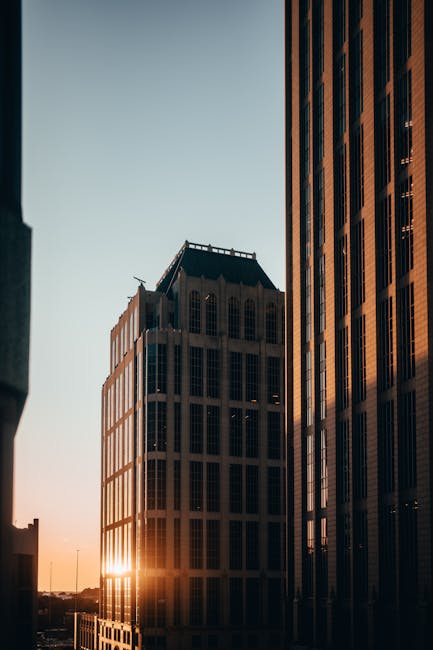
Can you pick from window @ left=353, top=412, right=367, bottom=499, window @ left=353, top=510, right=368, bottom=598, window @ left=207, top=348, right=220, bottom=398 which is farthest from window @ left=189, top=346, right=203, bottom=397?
window @ left=353, top=510, right=368, bottom=598

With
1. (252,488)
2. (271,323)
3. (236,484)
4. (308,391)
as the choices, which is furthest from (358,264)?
(271,323)

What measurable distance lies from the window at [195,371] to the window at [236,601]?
89.3 ft

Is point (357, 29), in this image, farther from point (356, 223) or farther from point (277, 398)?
point (277, 398)

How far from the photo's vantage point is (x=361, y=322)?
90000mm

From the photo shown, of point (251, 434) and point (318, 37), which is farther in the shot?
point (251, 434)

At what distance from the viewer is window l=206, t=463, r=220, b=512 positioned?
14704 centimetres

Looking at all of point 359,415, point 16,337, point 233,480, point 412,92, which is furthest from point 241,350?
point 16,337

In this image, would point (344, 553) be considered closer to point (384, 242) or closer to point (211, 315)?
point (384, 242)

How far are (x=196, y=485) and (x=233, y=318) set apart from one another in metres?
26.0

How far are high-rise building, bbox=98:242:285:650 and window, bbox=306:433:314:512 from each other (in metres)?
48.9

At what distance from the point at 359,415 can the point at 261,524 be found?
210ft

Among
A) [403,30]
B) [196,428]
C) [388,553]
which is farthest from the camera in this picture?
[196,428]

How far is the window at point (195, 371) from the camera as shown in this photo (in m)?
149

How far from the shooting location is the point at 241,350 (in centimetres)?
15300
